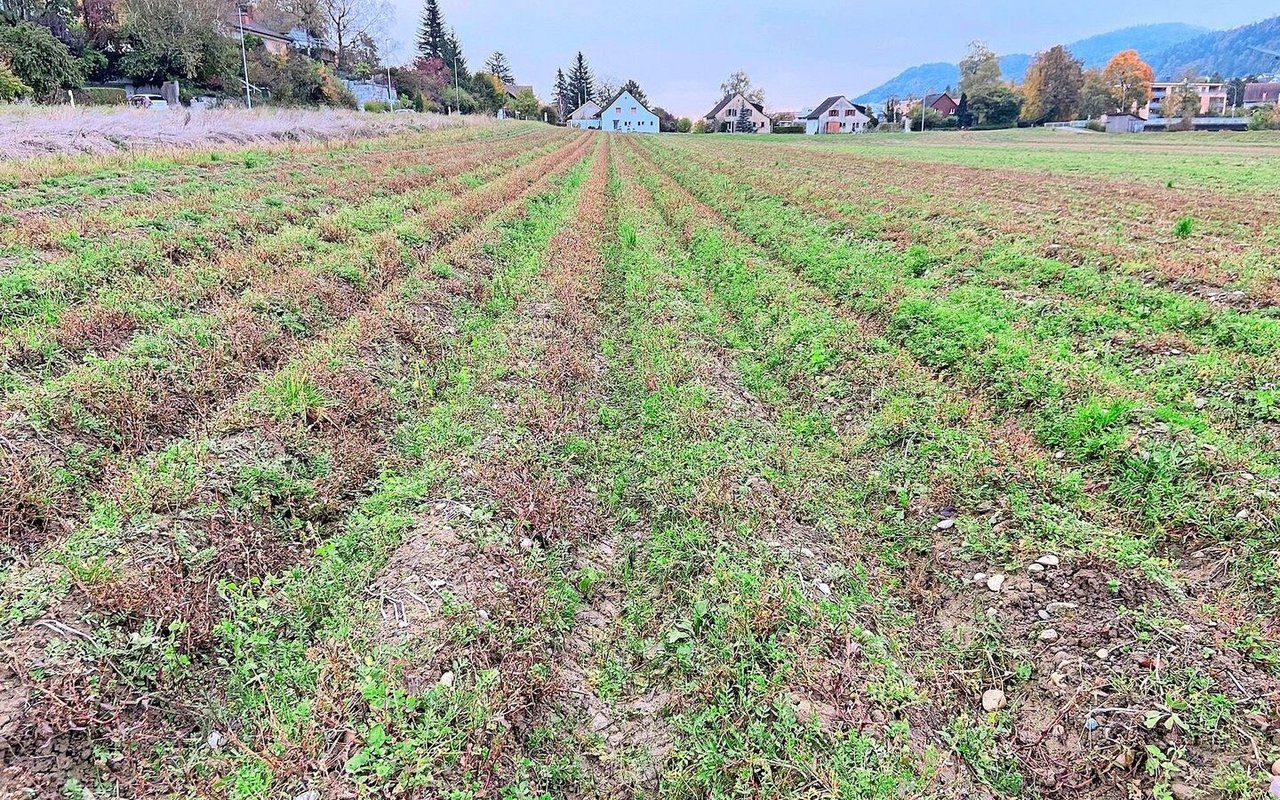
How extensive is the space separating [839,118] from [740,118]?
53.9 feet

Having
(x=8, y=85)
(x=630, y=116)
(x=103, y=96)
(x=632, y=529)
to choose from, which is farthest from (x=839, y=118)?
(x=632, y=529)

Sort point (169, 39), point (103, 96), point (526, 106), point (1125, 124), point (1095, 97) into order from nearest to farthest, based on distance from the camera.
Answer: point (103, 96), point (169, 39), point (1125, 124), point (1095, 97), point (526, 106)

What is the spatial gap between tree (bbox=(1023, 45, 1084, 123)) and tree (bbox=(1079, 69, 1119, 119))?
1484 millimetres

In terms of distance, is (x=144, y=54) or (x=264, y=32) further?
(x=264, y=32)

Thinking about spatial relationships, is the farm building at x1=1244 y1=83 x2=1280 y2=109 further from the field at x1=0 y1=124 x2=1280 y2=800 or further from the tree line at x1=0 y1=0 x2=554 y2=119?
the field at x1=0 y1=124 x2=1280 y2=800

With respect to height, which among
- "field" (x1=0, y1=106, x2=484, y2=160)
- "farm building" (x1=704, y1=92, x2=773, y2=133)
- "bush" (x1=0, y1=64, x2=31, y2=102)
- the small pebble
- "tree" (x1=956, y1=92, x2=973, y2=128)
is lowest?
the small pebble

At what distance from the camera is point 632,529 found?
4.68 meters

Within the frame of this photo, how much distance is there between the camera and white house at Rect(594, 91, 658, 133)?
106 metres

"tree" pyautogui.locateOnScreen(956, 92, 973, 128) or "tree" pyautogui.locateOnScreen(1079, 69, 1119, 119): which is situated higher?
"tree" pyautogui.locateOnScreen(1079, 69, 1119, 119)

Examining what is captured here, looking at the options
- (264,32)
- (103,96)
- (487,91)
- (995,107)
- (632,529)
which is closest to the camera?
(632,529)

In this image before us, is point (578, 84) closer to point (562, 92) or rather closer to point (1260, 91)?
point (562, 92)

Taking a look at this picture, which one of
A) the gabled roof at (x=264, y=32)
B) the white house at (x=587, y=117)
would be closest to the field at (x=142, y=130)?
the gabled roof at (x=264, y=32)

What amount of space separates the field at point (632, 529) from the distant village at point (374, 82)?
104 feet

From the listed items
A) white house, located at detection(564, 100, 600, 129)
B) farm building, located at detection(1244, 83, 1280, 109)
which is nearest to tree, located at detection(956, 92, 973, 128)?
white house, located at detection(564, 100, 600, 129)
